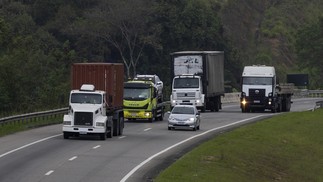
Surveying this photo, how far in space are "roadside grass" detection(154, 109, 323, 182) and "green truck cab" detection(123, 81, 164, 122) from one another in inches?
277

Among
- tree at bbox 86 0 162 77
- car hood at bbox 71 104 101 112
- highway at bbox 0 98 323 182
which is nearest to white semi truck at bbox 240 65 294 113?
highway at bbox 0 98 323 182

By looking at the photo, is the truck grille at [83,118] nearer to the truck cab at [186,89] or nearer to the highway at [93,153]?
the highway at [93,153]

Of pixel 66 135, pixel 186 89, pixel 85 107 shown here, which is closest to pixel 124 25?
pixel 186 89

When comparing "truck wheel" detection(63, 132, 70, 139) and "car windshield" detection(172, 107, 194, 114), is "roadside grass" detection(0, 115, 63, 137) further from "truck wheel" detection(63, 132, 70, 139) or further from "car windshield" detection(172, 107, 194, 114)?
"car windshield" detection(172, 107, 194, 114)

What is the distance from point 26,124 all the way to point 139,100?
820 cm

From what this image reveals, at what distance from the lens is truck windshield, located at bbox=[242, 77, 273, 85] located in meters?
67.1

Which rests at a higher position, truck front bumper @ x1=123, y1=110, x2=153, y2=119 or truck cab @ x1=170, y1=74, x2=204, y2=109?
truck cab @ x1=170, y1=74, x2=204, y2=109

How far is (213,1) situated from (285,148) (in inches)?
3716

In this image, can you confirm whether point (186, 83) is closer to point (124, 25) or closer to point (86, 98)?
point (86, 98)

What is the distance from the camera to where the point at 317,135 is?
2090 inches

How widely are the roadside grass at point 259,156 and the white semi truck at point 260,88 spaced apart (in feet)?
28.6

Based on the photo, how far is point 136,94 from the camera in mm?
55719

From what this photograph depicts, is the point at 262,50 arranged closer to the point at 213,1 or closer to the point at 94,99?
the point at 213,1

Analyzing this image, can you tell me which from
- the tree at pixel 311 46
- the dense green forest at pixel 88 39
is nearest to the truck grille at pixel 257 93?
the dense green forest at pixel 88 39
